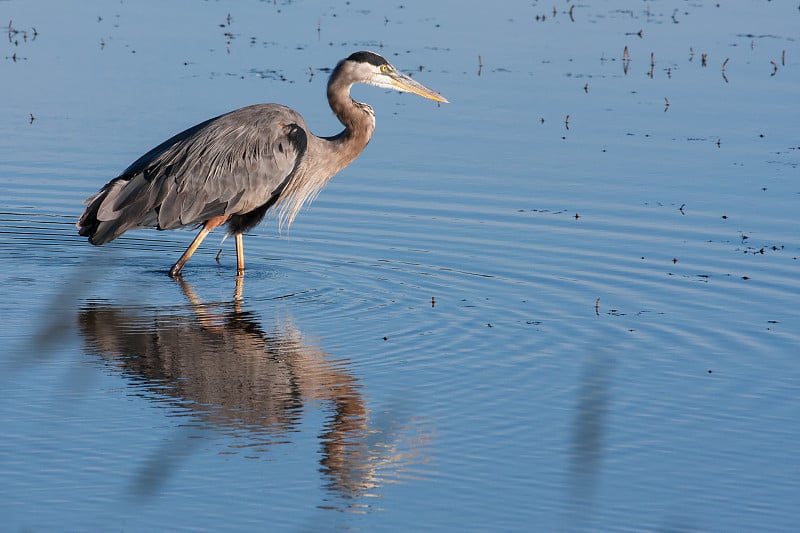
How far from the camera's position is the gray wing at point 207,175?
10.7 m

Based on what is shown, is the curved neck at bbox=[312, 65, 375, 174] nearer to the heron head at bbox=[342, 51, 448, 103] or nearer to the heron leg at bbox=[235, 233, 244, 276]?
the heron head at bbox=[342, 51, 448, 103]

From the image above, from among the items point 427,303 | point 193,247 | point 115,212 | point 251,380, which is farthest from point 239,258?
point 251,380

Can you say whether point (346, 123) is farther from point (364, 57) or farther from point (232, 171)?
point (232, 171)

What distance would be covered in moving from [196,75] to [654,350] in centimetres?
943

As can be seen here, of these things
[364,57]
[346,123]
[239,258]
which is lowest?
[239,258]

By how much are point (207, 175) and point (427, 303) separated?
82.8 inches

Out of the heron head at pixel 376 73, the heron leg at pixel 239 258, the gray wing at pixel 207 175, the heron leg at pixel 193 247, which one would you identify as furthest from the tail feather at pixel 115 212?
the heron head at pixel 376 73

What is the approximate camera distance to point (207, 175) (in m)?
11.0

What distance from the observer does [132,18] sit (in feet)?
68.8

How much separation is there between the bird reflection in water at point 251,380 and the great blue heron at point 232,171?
82cm

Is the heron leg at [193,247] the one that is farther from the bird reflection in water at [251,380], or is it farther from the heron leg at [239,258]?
the bird reflection in water at [251,380]

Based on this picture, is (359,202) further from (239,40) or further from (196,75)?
(239,40)

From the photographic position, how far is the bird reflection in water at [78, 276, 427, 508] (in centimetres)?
702

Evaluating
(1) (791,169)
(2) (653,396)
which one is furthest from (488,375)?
(1) (791,169)
